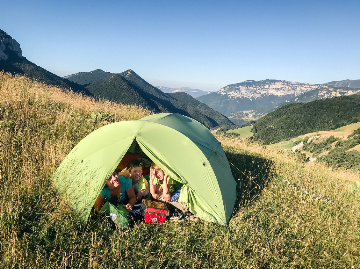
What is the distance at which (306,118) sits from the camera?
114m

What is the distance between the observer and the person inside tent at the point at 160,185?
5.45 m

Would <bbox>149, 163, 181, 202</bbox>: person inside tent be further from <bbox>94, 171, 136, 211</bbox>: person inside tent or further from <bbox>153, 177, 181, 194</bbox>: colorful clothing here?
<bbox>94, 171, 136, 211</bbox>: person inside tent

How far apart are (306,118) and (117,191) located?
129m

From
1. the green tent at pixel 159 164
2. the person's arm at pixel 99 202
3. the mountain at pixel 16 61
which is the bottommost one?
the person's arm at pixel 99 202

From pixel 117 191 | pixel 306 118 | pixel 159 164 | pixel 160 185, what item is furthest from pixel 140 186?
pixel 306 118

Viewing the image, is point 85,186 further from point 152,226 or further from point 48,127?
point 48,127

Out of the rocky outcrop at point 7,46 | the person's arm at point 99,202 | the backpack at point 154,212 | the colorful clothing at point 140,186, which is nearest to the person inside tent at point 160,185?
the colorful clothing at point 140,186

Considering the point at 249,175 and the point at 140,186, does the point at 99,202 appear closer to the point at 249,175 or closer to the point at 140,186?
the point at 140,186

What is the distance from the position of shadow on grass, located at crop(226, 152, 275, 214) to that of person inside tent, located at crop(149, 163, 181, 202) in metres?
1.64

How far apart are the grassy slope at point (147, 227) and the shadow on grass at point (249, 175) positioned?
6cm

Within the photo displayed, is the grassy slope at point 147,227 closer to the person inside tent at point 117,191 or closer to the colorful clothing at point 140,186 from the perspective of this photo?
the person inside tent at point 117,191

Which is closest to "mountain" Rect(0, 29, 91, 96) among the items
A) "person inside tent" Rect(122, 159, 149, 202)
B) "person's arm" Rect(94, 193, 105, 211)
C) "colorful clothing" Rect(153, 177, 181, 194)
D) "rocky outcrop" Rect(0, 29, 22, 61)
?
"rocky outcrop" Rect(0, 29, 22, 61)

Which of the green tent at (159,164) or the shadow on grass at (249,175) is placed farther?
the shadow on grass at (249,175)

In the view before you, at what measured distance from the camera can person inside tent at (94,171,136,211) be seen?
452 centimetres
